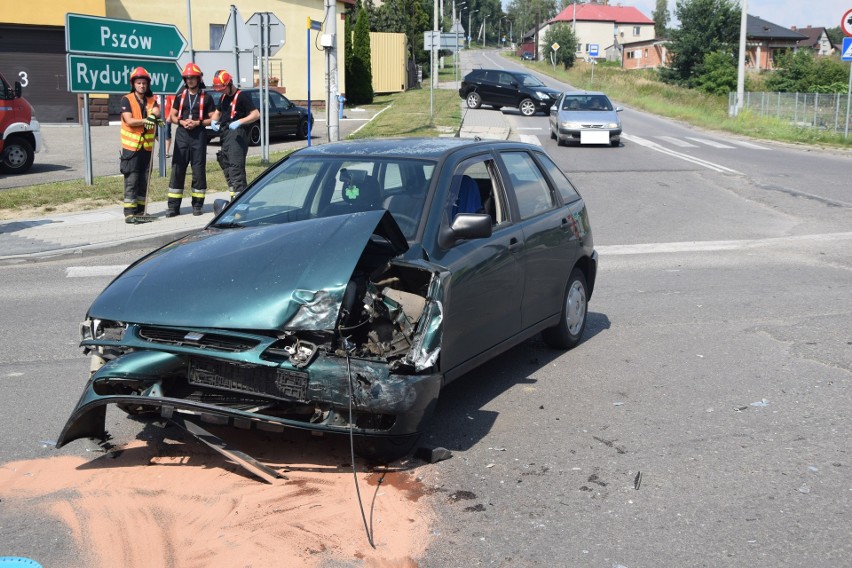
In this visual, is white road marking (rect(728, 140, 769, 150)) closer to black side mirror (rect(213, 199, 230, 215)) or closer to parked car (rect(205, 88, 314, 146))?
parked car (rect(205, 88, 314, 146))

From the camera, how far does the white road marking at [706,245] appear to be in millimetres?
11852

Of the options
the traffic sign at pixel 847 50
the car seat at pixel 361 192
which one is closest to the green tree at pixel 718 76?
the traffic sign at pixel 847 50

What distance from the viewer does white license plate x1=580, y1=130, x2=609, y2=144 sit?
25.9 metres

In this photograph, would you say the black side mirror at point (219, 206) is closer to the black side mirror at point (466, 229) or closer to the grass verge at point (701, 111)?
the black side mirror at point (466, 229)

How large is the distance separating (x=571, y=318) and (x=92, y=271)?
5792mm

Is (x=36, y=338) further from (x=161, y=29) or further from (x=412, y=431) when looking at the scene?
(x=161, y=29)

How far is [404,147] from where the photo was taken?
6.04 meters

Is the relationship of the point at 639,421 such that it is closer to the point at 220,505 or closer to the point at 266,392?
the point at 266,392

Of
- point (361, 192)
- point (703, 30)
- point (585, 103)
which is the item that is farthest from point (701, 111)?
point (361, 192)

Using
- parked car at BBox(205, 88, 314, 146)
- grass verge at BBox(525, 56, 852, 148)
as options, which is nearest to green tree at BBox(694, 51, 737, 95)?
grass verge at BBox(525, 56, 852, 148)

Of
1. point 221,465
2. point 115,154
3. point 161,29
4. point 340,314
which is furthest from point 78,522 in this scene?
point 115,154

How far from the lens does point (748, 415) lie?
573 centimetres

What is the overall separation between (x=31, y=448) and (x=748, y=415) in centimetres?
420

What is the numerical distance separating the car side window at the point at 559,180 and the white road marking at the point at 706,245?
4383mm
